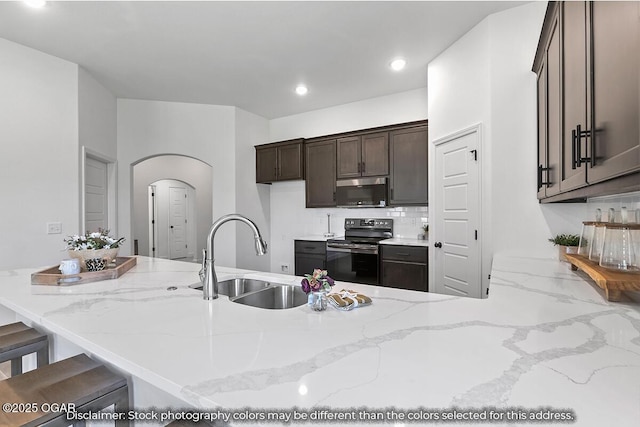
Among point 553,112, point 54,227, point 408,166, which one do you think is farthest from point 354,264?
point 54,227

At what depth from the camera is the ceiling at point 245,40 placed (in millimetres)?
2463

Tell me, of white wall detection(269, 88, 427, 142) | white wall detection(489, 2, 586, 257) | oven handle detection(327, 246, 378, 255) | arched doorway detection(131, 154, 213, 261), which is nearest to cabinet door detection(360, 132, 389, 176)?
white wall detection(269, 88, 427, 142)

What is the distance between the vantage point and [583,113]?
4.02ft

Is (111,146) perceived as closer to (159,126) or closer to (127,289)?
(159,126)

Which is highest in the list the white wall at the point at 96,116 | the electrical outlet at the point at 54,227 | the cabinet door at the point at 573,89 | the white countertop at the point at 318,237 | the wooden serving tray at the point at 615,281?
the white wall at the point at 96,116

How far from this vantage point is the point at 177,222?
812 centimetres

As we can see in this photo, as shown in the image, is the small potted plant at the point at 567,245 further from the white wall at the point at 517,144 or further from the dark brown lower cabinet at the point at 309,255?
the dark brown lower cabinet at the point at 309,255

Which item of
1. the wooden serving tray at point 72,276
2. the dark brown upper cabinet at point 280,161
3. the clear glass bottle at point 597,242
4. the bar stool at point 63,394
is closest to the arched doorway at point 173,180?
the dark brown upper cabinet at point 280,161

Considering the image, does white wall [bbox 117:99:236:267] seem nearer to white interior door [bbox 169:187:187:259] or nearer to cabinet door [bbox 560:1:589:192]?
white interior door [bbox 169:187:187:259]

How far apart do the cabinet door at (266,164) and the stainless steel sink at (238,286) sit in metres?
3.18

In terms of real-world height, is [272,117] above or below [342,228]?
above

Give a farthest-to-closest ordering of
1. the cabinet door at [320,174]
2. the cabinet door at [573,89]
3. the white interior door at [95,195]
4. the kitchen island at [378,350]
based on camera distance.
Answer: the cabinet door at [320,174] < the white interior door at [95,195] < the cabinet door at [573,89] < the kitchen island at [378,350]

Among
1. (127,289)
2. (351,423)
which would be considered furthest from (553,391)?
(127,289)

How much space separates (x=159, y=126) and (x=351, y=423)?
16.0 ft
